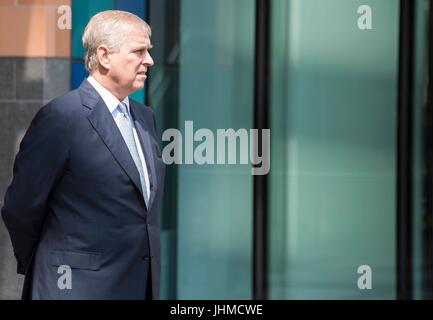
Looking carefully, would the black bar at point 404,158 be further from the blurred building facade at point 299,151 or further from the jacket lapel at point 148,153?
the jacket lapel at point 148,153

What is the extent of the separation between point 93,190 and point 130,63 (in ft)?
1.57

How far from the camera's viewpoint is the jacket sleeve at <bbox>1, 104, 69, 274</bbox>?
3023 mm

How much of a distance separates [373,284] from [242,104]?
147 cm

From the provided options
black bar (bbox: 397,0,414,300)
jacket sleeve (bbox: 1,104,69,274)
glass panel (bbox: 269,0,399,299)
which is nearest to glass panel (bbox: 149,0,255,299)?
glass panel (bbox: 269,0,399,299)

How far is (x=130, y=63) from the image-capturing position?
10.5ft

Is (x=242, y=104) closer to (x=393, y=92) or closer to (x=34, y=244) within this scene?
(x=393, y=92)

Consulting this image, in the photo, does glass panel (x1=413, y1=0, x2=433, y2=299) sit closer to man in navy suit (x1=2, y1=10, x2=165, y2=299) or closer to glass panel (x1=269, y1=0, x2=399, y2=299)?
glass panel (x1=269, y1=0, x2=399, y2=299)

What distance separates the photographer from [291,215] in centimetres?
600

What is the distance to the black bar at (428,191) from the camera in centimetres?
597

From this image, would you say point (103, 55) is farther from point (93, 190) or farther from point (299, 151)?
point (299, 151)

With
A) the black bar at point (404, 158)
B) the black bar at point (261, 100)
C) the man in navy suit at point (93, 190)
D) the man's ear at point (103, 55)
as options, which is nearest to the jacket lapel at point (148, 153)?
the man in navy suit at point (93, 190)

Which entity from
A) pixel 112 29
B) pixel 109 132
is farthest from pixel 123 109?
pixel 112 29

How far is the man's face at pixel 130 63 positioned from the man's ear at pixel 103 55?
14mm
